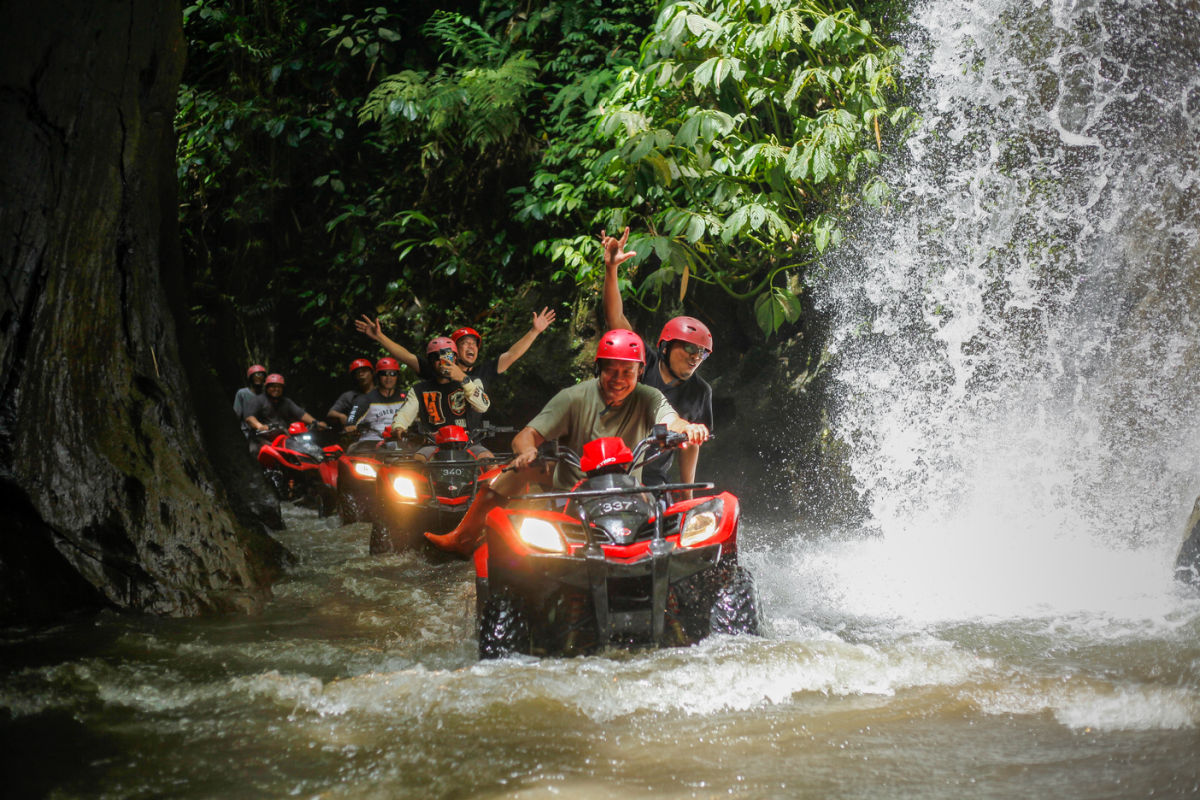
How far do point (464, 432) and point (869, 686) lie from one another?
4.27m

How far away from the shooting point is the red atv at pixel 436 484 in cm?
722

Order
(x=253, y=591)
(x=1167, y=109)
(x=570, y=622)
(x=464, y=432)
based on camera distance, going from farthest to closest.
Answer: (x=1167, y=109) → (x=464, y=432) → (x=253, y=591) → (x=570, y=622)

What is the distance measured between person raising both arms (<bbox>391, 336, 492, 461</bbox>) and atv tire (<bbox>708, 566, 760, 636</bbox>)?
4046 millimetres

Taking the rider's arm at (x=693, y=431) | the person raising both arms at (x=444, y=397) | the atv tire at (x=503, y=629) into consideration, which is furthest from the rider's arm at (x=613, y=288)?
A: the atv tire at (x=503, y=629)

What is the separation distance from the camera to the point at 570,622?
411cm

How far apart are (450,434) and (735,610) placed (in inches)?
140

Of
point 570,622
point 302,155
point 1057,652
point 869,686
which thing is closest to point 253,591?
point 570,622

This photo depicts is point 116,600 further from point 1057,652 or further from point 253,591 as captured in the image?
point 1057,652

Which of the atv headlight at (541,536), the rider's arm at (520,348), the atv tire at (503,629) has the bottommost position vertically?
the atv tire at (503,629)

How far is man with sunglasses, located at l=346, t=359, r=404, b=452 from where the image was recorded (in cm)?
1060

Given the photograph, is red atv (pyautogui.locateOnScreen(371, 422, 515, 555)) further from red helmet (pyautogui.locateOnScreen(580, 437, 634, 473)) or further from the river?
red helmet (pyautogui.locateOnScreen(580, 437, 634, 473))

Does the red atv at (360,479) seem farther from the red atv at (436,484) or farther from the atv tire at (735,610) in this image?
the atv tire at (735,610)

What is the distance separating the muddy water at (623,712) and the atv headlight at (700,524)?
51 cm

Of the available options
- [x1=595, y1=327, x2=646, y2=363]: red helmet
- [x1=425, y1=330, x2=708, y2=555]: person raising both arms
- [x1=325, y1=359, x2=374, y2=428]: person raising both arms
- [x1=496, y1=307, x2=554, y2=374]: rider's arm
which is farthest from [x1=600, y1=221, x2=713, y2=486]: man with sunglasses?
[x1=325, y1=359, x2=374, y2=428]: person raising both arms
